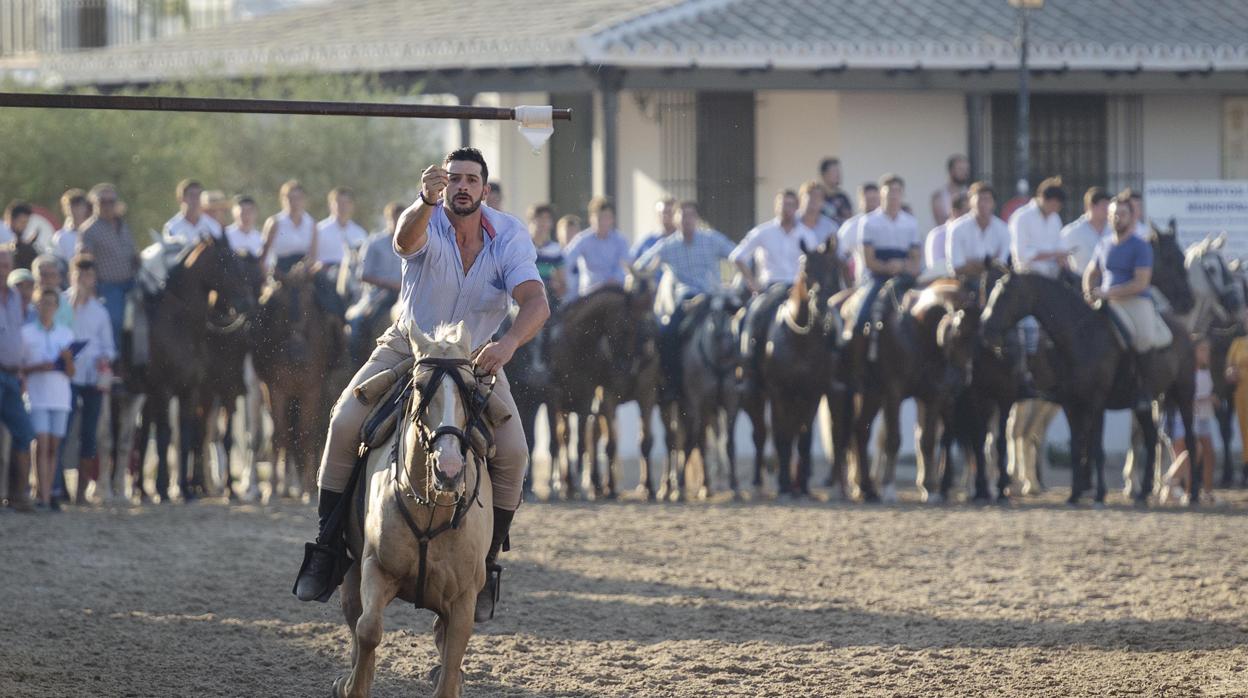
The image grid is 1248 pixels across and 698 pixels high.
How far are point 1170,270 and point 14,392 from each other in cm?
991

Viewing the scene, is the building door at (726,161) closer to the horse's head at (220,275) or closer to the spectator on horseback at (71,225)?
the spectator on horseback at (71,225)

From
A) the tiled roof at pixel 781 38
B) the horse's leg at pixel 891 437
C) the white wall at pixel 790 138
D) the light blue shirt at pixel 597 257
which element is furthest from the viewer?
the white wall at pixel 790 138

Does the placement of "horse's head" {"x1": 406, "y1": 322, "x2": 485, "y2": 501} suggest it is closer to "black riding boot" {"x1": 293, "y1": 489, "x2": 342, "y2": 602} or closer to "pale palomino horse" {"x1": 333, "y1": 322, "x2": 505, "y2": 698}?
"pale palomino horse" {"x1": 333, "y1": 322, "x2": 505, "y2": 698}

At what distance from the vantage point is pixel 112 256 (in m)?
15.6

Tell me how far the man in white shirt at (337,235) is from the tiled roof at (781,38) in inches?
149

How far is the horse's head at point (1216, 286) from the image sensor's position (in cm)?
1650

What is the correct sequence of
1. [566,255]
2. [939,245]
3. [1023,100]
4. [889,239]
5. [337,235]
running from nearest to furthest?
[889,239]
[566,255]
[337,235]
[939,245]
[1023,100]

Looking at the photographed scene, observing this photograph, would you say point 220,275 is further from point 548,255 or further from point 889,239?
point 889,239

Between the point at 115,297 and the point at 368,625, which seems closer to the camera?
the point at 368,625

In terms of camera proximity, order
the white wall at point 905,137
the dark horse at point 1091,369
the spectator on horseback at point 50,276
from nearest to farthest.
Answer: the spectator on horseback at point 50,276, the dark horse at point 1091,369, the white wall at point 905,137

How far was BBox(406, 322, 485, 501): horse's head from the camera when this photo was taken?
263 inches

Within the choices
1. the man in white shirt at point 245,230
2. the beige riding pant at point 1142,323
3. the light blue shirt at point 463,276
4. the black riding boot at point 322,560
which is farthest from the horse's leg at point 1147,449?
the black riding boot at point 322,560

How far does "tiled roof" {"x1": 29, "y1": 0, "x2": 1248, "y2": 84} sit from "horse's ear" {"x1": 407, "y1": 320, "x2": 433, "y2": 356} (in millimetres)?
12605

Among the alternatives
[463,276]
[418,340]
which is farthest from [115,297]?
[418,340]
